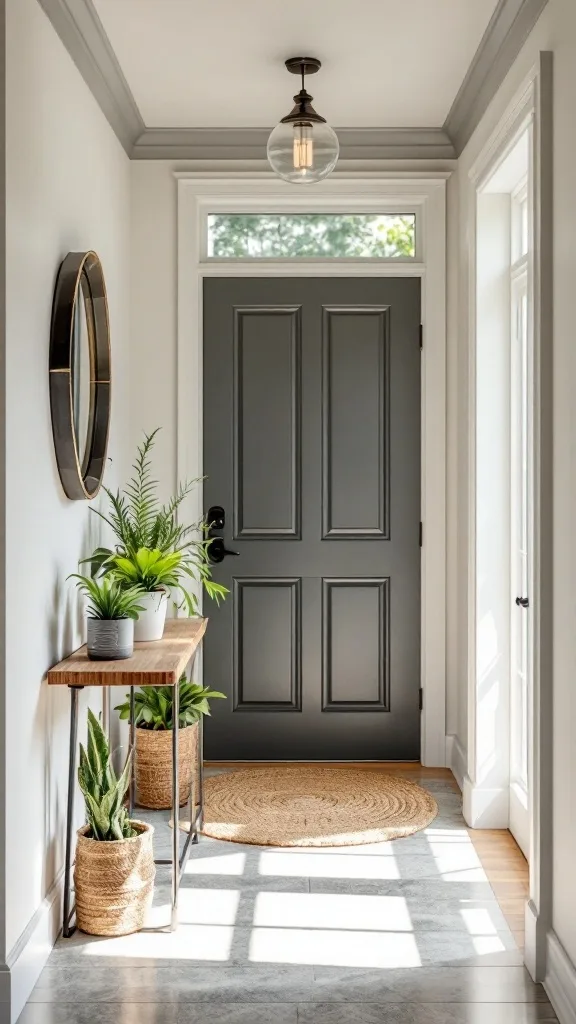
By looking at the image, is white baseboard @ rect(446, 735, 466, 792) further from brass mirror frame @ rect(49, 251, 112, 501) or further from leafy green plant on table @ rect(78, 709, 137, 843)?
brass mirror frame @ rect(49, 251, 112, 501)

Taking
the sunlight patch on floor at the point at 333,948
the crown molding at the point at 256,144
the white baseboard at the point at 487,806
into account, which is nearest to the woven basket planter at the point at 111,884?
the sunlight patch on floor at the point at 333,948

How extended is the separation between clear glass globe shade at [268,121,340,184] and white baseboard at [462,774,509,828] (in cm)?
220

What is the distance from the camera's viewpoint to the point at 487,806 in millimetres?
3590

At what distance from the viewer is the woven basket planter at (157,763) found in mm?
3670

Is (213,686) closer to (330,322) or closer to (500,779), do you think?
(500,779)

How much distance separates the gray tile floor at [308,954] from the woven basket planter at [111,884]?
48 mm

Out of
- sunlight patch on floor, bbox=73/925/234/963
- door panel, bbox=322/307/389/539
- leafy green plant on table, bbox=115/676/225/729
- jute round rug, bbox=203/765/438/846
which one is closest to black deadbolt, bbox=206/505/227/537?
door panel, bbox=322/307/389/539

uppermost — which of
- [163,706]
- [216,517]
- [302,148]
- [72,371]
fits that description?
[302,148]

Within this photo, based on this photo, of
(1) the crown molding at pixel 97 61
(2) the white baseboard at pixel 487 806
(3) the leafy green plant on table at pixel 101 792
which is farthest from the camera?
(2) the white baseboard at pixel 487 806

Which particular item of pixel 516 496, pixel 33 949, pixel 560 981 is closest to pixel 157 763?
pixel 33 949

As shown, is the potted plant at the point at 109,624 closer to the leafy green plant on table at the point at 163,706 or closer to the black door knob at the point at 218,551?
the leafy green plant on table at the point at 163,706

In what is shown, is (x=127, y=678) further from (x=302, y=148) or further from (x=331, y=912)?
(x=302, y=148)

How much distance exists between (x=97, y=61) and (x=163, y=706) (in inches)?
88.2

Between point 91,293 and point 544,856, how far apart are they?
214cm
